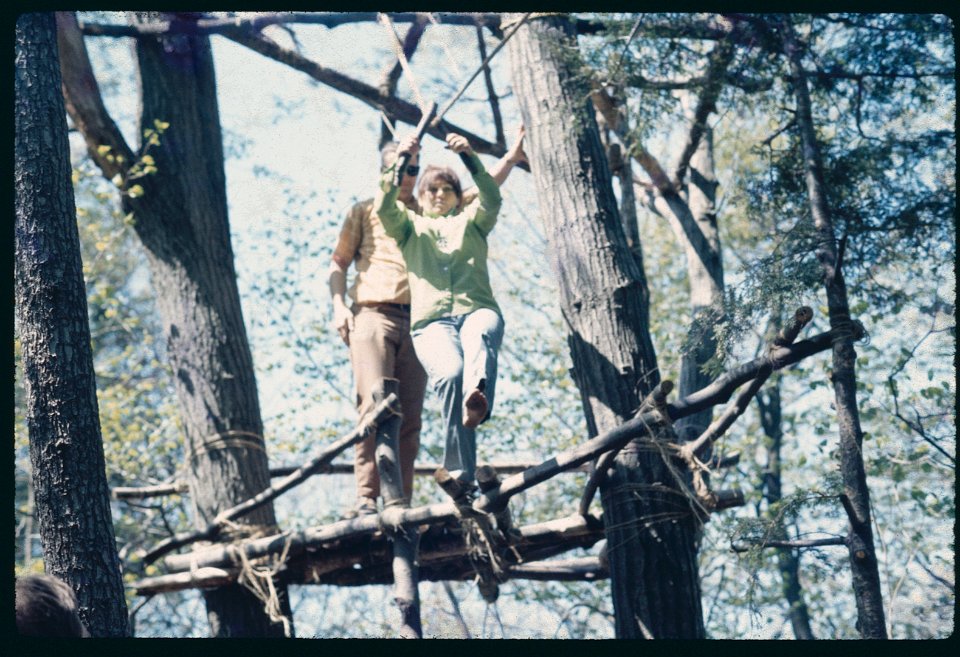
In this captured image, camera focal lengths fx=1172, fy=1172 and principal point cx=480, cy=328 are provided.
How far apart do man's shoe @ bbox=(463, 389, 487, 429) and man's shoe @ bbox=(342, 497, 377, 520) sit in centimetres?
96

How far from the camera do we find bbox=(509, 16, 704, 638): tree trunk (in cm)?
502

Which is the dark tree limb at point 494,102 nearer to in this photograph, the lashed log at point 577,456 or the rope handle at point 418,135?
the rope handle at point 418,135

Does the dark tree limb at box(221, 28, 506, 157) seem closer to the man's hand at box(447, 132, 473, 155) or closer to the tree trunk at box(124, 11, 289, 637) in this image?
the tree trunk at box(124, 11, 289, 637)

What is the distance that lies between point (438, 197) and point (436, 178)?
0.09 meters

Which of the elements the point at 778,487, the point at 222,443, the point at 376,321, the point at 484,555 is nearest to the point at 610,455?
the point at 484,555

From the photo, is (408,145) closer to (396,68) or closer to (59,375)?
(59,375)

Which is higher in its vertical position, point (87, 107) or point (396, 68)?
point (396, 68)

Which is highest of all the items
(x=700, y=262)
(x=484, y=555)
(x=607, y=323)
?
(x=700, y=262)

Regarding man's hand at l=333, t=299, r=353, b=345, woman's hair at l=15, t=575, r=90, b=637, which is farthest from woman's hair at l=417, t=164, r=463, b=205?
woman's hair at l=15, t=575, r=90, b=637

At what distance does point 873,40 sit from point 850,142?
0.47 meters

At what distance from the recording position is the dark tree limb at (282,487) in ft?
17.3

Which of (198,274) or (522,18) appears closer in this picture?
(522,18)

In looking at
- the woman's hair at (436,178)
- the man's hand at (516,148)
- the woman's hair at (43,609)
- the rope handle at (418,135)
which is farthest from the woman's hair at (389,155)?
the woman's hair at (43,609)

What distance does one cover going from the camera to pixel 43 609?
2357 millimetres
